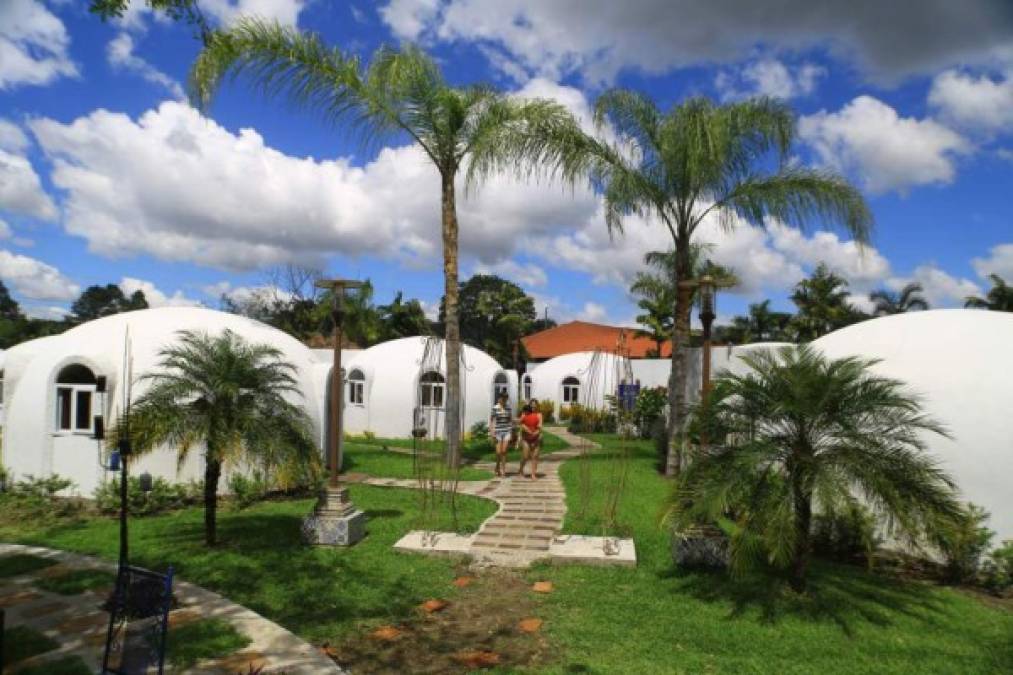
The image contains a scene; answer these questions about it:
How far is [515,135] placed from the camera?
43.3 ft

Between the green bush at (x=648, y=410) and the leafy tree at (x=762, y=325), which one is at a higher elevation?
the leafy tree at (x=762, y=325)

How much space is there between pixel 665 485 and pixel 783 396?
708 centimetres

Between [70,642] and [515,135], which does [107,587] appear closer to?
[70,642]

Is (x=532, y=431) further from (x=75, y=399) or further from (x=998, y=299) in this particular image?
(x=998, y=299)

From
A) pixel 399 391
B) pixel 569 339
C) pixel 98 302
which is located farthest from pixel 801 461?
pixel 98 302

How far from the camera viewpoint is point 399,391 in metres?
21.6

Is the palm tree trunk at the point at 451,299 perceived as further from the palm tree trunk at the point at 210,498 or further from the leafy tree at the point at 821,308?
the leafy tree at the point at 821,308

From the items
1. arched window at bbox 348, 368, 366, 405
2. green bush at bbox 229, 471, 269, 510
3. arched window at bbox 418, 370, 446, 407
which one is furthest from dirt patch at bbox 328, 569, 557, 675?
arched window at bbox 348, 368, 366, 405

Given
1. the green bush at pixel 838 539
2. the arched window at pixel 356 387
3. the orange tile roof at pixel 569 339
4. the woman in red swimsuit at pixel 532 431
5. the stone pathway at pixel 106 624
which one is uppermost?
the orange tile roof at pixel 569 339

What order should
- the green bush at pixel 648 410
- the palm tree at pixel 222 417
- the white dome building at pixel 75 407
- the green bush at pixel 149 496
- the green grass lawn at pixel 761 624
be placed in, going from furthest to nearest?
the green bush at pixel 648 410, the white dome building at pixel 75 407, the green bush at pixel 149 496, the palm tree at pixel 222 417, the green grass lawn at pixel 761 624

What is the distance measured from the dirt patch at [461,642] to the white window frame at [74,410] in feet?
29.5

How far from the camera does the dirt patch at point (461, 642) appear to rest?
5.29 metres

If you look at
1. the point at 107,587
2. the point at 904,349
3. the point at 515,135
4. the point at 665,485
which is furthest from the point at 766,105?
the point at 107,587

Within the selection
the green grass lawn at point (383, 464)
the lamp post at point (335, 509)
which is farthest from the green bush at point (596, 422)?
the lamp post at point (335, 509)
